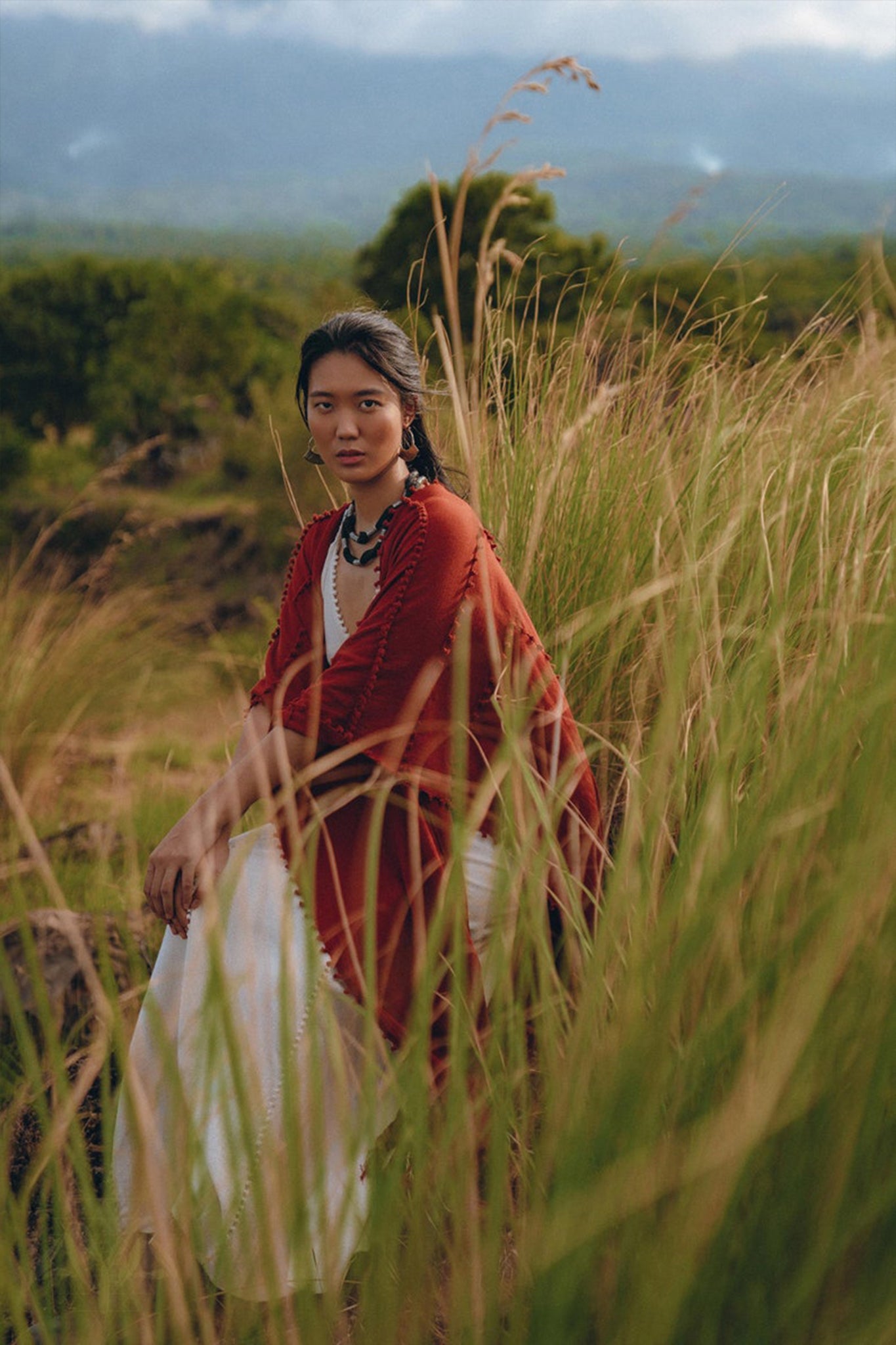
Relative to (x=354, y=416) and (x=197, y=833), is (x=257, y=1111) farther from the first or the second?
(x=354, y=416)

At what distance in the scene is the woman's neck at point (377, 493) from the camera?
1.88 m

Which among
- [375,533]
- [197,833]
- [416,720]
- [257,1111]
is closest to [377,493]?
[375,533]

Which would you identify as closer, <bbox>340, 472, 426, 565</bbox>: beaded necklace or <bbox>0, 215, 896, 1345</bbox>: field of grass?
<bbox>0, 215, 896, 1345</bbox>: field of grass

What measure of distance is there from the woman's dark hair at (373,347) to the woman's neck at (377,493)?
118 millimetres

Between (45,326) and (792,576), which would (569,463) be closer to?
(792,576)

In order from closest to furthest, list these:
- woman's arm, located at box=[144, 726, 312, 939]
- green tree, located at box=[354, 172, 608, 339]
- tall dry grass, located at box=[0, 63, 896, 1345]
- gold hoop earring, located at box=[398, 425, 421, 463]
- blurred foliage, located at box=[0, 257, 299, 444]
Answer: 1. tall dry grass, located at box=[0, 63, 896, 1345]
2. woman's arm, located at box=[144, 726, 312, 939]
3. gold hoop earring, located at box=[398, 425, 421, 463]
4. green tree, located at box=[354, 172, 608, 339]
5. blurred foliage, located at box=[0, 257, 299, 444]

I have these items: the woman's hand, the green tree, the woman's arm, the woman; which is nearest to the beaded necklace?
the woman

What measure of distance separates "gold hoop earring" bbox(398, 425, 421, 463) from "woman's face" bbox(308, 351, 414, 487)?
0.21 feet

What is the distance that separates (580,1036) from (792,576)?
1.20m

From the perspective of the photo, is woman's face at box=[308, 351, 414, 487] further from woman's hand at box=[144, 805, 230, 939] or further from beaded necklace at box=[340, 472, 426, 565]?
woman's hand at box=[144, 805, 230, 939]

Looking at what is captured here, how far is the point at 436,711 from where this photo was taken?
67.9 inches

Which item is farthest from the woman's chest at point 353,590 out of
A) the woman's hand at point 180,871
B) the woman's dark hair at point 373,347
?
the woman's hand at point 180,871

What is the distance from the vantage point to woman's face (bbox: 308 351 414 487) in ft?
5.92

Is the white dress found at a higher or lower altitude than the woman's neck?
lower
